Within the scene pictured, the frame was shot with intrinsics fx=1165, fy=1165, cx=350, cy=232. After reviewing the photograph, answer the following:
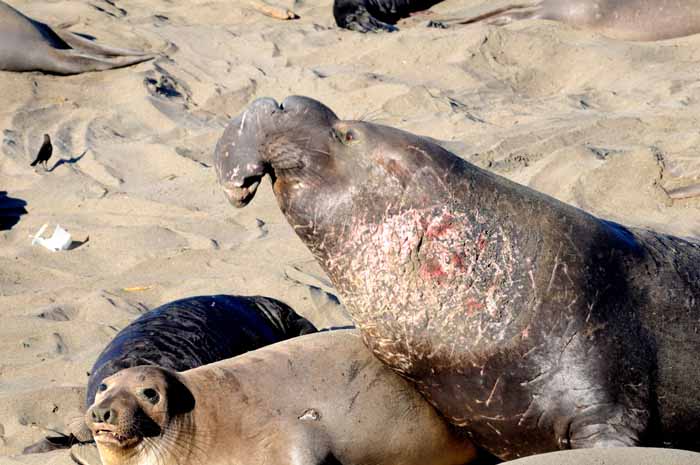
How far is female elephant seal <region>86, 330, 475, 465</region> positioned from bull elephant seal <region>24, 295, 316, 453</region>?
666 millimetres

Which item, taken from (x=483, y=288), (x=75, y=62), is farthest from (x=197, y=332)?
(x=75, y=62)

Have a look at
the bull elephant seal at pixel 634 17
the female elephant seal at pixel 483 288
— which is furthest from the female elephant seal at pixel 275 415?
the bull elephant seal at pixel 634 17

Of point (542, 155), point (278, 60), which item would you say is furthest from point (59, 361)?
point (278, 60)

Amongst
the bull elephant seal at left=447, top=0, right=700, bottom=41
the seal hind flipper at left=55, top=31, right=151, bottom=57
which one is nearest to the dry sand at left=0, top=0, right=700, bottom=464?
the bull elephant seal at left=447, top=0, right=700, bottom=41

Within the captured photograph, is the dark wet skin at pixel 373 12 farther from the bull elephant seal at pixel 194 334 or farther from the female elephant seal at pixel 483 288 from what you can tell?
the female elephant seal at pixel 483 288

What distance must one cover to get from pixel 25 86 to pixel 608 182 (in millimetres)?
5060

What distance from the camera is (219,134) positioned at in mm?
8055

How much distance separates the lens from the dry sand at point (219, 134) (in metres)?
5.65

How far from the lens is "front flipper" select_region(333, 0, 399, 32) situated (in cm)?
1006

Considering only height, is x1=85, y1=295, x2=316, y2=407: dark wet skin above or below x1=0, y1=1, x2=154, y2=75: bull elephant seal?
above

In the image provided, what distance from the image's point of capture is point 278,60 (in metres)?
9.30

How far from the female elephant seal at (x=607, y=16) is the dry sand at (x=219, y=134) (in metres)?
0.20

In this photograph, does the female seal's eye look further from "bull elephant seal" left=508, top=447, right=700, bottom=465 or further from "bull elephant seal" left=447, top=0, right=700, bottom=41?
"bull elephant seal" left=447, top=0, right=700, bottom=41

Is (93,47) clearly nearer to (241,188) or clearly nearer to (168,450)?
(241,188)
